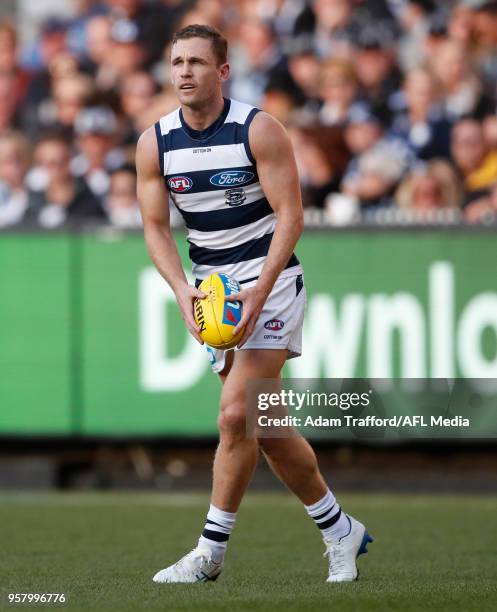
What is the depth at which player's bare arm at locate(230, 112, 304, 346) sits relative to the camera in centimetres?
603

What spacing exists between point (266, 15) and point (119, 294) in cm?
417

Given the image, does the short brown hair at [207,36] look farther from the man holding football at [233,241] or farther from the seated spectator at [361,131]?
the seated spectator at [361,131]

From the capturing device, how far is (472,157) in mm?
11773

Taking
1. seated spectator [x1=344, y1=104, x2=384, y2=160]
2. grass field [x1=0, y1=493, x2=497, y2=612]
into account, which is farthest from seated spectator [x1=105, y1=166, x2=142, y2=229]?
grass field [x1=0, y1=493, x2=497, y2=612]

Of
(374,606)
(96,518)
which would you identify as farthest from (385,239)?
(374,606)

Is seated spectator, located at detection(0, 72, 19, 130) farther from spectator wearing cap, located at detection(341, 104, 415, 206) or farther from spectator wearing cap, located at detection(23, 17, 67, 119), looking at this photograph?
spectator wearing cap, located at detection(341, 104, 415, 206)

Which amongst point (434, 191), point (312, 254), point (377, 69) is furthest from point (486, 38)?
point (312, 254)

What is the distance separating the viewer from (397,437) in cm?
1070

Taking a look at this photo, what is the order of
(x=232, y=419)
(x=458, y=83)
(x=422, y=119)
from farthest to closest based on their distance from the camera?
1. (x=458, y=83)
2. (x=422, y=119)
3. (x=232, y=419)

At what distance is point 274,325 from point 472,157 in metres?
6.05

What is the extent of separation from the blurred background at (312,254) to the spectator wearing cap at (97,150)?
0.02m

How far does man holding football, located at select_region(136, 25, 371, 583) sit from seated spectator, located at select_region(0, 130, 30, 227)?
22.7 ft

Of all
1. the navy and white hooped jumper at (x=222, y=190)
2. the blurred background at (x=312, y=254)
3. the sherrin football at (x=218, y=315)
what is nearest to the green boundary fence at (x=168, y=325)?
the blurred background at (x=312, y=254)

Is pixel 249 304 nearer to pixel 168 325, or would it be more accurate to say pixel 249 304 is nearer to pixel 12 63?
pixel 168 325
